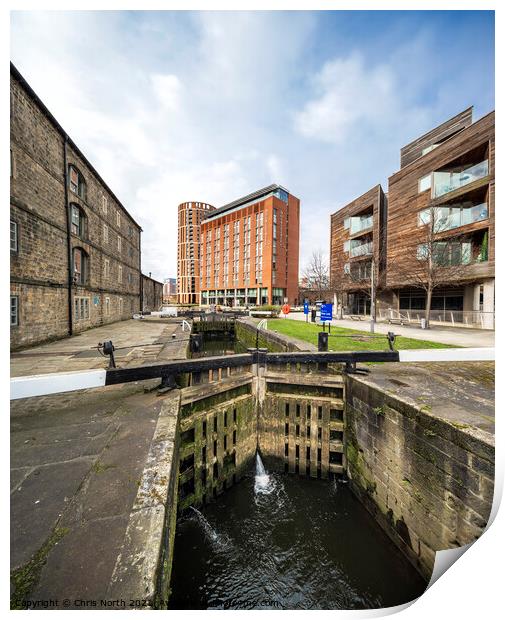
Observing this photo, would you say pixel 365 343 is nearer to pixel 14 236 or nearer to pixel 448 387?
pixel 448 387

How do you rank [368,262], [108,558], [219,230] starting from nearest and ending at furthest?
[108,558]
[368,262]
[219,230]

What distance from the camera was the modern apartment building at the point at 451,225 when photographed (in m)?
14.5

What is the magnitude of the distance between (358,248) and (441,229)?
8901mm

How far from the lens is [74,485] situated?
241 cm

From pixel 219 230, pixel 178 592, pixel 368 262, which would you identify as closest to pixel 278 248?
pixel 219 230

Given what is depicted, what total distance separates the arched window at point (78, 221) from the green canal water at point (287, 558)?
1539 cm

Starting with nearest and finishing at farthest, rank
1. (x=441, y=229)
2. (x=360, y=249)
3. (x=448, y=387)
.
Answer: (x=448, y=387)
(x=441, y=229)
(x=360, y=249)

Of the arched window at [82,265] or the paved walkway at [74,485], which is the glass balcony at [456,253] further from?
the arched window at [82,265]

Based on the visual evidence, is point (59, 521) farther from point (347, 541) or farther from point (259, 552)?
point (347, 541)

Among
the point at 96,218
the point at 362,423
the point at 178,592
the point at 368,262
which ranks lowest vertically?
the point at 178,592

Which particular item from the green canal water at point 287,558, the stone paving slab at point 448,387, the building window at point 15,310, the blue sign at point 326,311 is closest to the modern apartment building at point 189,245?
the building window at point 15,310

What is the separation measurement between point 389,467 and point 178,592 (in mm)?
4044

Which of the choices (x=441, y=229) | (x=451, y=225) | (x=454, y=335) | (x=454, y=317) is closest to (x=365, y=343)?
(x=454, y=335)

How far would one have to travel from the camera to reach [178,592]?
3.67 metres
